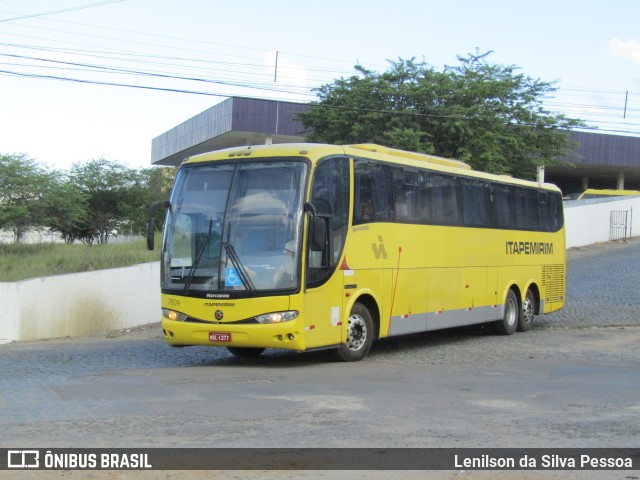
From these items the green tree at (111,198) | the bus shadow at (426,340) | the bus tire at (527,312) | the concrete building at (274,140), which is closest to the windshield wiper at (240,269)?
the bus shadow at (426,340)

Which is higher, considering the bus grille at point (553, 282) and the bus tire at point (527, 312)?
the bus grille at point (553, 282)

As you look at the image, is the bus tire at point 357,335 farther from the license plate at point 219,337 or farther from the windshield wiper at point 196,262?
the windshield wiper at point 196,262

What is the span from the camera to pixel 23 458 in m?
6.77

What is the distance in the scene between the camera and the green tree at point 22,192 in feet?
118

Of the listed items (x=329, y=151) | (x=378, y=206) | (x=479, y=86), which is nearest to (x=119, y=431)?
(x=329, y=151)

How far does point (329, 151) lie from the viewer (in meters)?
13.3

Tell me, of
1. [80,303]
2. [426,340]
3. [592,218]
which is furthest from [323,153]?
[592,218]

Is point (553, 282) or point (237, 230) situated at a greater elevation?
point (237, 230)

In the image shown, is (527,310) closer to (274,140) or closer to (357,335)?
(357,335)

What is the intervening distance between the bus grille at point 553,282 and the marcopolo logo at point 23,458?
16107mm

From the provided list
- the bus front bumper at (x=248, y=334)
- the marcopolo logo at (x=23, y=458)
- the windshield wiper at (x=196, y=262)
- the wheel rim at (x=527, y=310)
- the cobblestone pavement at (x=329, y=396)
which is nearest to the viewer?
the marcopolo logo at (x=23, y=458)

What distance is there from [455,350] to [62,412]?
9.17 m

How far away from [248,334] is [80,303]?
901cm

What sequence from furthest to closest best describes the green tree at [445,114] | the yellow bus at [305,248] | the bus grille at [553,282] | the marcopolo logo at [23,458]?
the green tree at [445,114], the bus grille at [553,282], the yellow bus at [305,248], the marcopolo logo at [23,458]
